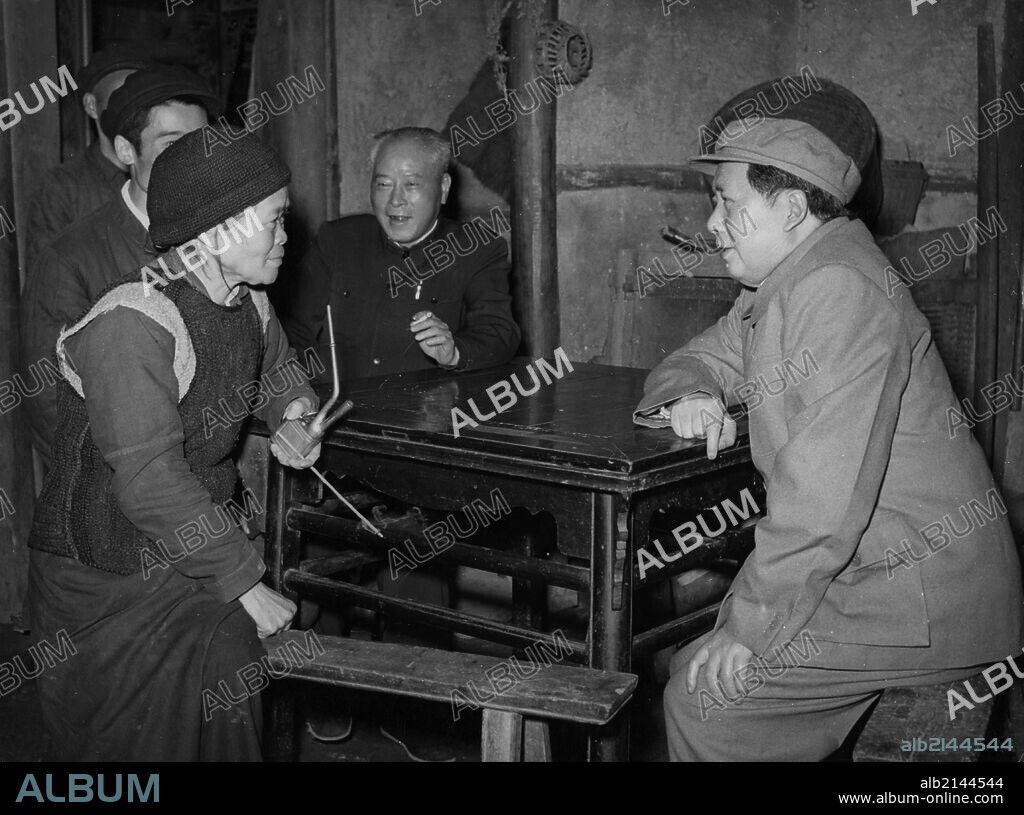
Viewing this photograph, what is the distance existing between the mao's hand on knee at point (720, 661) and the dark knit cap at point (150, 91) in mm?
2412

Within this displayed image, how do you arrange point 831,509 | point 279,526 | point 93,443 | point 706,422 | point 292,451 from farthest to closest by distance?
1. point 279,526
2. point 292,451
3. point 706,422
4. point 93,443
5. point 831,509


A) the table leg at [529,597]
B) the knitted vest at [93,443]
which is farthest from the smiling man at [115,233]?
the table leg at [529,597]

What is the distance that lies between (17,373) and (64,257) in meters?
1.42

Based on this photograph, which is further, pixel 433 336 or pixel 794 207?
pixel 433 336

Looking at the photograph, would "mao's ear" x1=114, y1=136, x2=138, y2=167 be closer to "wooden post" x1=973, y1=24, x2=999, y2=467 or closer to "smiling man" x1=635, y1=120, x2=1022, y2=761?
"smiling man" x1=635, y1=120, x2=1022, y2=761

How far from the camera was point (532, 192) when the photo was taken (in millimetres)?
5113

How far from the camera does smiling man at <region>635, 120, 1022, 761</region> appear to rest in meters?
2.06

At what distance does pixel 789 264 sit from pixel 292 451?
1387 millimetres

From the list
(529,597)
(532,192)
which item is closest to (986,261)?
(532,192)

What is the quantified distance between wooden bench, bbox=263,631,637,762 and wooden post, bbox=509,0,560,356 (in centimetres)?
295

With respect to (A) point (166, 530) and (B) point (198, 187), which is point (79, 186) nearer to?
(B) point (198, 187)

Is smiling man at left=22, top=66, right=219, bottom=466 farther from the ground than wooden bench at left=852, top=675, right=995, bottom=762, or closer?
farther from the ground

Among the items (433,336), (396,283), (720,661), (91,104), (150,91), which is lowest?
(720,661)

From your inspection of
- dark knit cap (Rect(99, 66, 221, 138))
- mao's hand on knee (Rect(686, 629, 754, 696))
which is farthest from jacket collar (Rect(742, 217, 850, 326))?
dark knit cap (Rect(99, 66, 221, 138))
